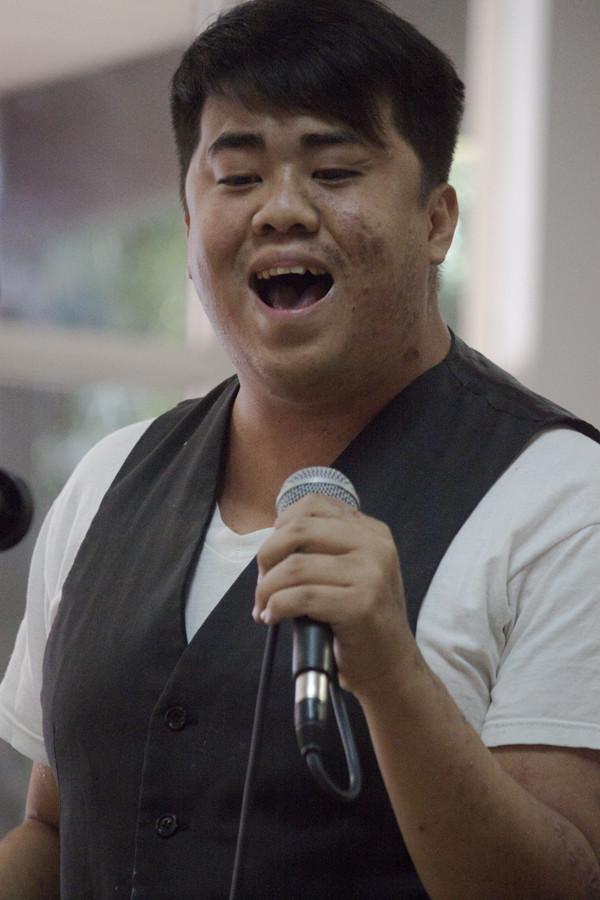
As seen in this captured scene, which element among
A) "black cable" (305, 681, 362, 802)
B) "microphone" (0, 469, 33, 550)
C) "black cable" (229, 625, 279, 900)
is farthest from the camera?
"microphone" (0, 469, 33, 550)

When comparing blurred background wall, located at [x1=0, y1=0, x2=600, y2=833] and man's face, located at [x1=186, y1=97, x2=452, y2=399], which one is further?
blurred background wall, located at [x1=0, y1=0, x2=600, y2=833]

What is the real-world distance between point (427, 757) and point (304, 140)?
0.69 metres

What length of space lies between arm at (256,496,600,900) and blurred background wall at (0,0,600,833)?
271cm

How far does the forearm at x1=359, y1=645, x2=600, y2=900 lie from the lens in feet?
4.21

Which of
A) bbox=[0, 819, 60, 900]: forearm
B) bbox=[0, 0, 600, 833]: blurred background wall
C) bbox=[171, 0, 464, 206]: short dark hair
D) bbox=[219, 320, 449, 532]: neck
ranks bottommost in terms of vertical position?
bbox=[0, 819, 60, 900]: forearm

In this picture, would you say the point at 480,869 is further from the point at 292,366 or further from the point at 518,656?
the point at 292,366

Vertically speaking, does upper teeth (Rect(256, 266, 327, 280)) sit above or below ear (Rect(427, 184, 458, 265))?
below

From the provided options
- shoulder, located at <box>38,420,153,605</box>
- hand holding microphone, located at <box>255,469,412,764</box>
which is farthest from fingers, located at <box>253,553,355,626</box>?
shoulder, located at <box>38,420,153,605</box>

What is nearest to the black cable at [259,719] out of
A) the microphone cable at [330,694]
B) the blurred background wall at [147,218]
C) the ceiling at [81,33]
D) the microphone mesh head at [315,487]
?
the microphone cable at [330,694]

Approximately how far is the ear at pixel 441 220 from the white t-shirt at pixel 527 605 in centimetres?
26

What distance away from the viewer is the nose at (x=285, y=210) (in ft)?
Result: 5.14

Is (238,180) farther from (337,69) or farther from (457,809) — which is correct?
(457,809)

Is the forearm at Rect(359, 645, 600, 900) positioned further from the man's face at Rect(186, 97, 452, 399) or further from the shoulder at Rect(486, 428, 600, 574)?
the man's face at Rect(186, 97, 452, 399)

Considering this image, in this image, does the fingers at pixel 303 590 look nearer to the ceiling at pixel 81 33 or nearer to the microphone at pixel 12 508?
the microphone at pixel 12 508
